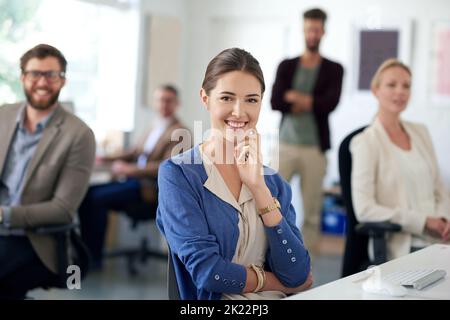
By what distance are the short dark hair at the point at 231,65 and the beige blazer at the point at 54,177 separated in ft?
2.66

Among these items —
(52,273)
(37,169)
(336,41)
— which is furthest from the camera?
(336,41)

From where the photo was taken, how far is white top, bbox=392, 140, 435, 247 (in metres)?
2.82

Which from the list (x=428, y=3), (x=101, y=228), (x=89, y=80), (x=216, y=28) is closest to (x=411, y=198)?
(x=89, y=80)

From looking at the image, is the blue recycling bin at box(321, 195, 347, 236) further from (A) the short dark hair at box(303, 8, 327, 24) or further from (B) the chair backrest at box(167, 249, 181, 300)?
(B) the chair backrest at box(167, 249, 181, 300)

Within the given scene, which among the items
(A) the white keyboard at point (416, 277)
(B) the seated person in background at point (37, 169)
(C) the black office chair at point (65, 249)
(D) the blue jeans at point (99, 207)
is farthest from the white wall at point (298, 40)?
(A) the white keyboard at point (416, 277)

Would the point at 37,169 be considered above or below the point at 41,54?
below

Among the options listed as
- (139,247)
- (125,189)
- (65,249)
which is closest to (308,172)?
(125,189)

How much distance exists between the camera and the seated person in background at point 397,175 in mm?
2760

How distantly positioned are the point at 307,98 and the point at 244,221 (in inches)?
88.0

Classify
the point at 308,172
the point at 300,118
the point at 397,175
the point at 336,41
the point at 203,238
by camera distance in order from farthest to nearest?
the point at 336,41 → the point at 308,172 → the point at 300,118 → the point at 397,175 → the point at 203,238

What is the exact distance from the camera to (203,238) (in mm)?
1713

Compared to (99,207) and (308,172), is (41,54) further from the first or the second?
(99,207)

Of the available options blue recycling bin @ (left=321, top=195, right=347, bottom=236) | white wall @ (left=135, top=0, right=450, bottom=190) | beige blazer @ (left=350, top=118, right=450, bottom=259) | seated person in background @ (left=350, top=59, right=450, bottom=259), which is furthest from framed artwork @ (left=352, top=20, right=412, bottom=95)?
beige blazer @ (left=350, top=118, right=450, bottom=259)

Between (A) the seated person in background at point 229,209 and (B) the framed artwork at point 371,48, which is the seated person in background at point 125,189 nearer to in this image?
(B) the framed artwork at point 371,48
